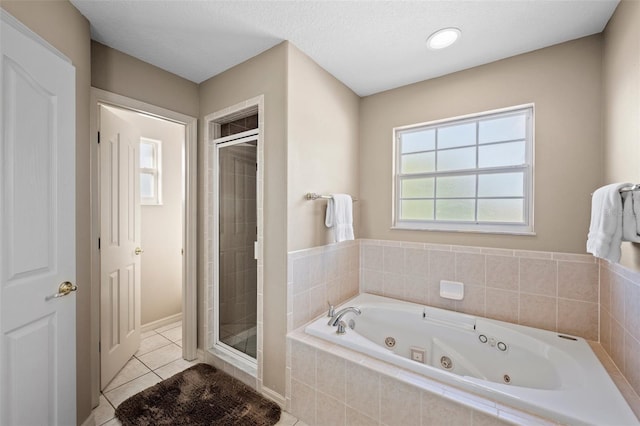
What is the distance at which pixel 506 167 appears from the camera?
6.68 feet

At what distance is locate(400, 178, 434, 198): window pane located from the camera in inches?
94.3

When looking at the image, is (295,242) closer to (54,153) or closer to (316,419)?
(316,419)

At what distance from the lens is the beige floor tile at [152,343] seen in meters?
2.54

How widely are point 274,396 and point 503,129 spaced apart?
2.57 m

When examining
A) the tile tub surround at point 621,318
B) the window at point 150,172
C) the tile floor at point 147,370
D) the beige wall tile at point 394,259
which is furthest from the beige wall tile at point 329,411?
the window at point 150,172

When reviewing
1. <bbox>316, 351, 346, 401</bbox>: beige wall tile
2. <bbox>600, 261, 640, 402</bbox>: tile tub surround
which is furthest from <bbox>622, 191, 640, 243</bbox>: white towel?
<bbox>316, 351, 346, 401</bbox>: beige wall tile

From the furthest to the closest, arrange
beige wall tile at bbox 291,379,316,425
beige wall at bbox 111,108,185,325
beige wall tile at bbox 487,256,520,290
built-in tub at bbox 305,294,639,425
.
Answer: beige wall at bbox 111,108,185,325
beige wall tile at bbox 487,256,520,290
beige wall tile at bbox 291,379,316,425
built-in tub at bbox 305,294,639,425

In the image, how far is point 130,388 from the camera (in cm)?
199

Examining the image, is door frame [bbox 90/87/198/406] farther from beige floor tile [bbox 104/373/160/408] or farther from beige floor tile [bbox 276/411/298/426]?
beige floor tile [bbox 276/411/298/426]

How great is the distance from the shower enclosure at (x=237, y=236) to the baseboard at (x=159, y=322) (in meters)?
1.11

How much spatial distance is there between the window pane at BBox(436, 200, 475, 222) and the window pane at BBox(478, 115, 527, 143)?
51 centimetres

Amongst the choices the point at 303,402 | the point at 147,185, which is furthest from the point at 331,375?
the point at 147,185

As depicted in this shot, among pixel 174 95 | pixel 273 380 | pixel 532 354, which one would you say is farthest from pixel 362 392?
pixel 174 95

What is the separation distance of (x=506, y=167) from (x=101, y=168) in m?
2.96
